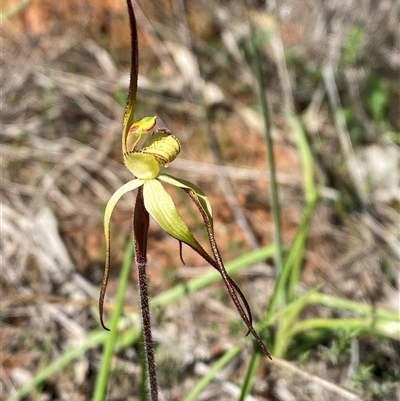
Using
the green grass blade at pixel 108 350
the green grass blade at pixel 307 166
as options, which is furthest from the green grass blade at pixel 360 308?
the green grass blade at pixel 108 350

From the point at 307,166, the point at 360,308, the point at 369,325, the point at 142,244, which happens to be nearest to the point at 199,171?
the point at 307,166

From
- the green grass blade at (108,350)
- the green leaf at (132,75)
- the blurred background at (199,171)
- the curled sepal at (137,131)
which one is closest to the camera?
the green leaf at (132,75)

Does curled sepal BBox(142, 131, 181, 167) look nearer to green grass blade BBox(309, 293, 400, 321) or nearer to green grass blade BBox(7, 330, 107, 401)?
green grass blade BBox(7, 330, 107, 401)

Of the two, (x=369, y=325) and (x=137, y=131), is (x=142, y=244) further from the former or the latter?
(x=369, y=325)

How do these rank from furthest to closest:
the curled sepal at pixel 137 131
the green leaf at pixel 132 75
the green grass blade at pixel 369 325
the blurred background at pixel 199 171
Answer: the blurred background at pixel 199 171, the green grass blade at pixel 369 325, the curled sepal at pixel 137 131, the green leaf at pixel 132 75

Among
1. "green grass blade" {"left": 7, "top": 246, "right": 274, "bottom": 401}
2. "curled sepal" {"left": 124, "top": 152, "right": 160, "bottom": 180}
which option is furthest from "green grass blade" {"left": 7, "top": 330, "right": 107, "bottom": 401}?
"curled sepal" {"left": 124, "top": 152, "right": 160, "bottom": 180}

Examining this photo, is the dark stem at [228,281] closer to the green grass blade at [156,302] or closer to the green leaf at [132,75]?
the green leaf at [132,75]
